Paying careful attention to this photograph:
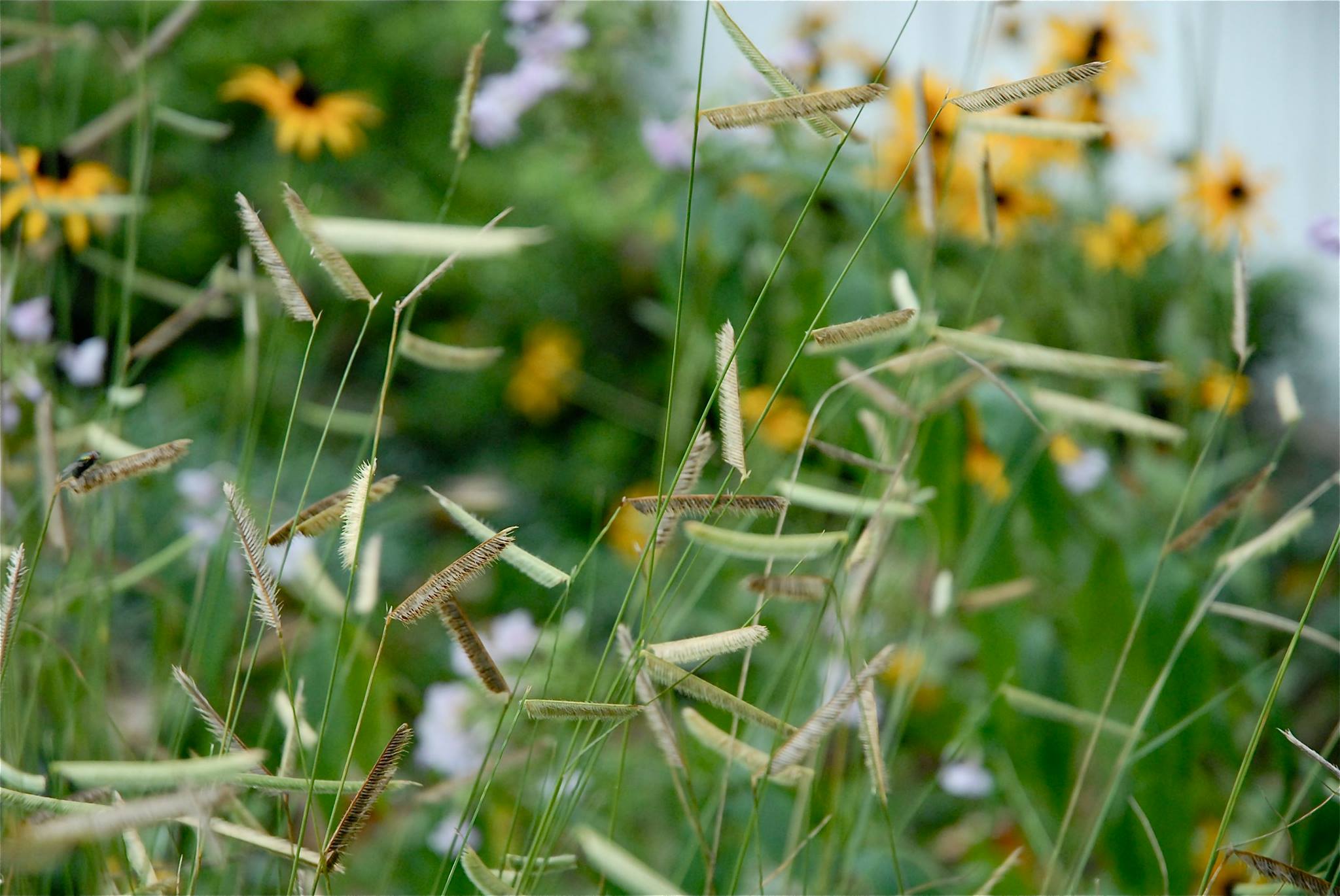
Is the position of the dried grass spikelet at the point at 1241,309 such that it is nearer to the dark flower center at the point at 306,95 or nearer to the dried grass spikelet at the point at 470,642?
the dried grass spikelet at the point at 470,642

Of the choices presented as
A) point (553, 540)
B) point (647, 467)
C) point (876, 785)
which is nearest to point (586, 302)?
point (647, 467)

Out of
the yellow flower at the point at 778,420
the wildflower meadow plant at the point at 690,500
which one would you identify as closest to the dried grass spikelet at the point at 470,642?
the wildflower meadow plant at the point at 690,500

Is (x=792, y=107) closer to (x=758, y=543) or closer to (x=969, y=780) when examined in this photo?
(x=758, y=543)

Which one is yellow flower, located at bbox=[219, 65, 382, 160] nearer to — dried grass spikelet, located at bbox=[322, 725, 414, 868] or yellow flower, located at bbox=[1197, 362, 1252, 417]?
dried grass spikelet, located at bbox=[322, 725, 414, 868]

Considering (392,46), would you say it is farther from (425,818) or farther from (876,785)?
(876,785)

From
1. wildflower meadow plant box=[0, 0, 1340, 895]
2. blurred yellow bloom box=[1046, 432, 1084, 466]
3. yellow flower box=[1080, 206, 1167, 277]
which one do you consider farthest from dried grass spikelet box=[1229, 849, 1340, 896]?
yellow flower box=[1080, 206, 1167, 277]

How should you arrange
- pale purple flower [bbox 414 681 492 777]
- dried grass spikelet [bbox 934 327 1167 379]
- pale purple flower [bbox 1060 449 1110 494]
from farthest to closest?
1. pale purple flower [bbox 1060 449 1110 494]
2. pale purple flower [bbox 414 681 492 777]
3. dried grass spikelet [bbox 934 327 1167 379]

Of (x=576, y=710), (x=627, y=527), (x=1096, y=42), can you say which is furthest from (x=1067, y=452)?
(x=576, y=710)
